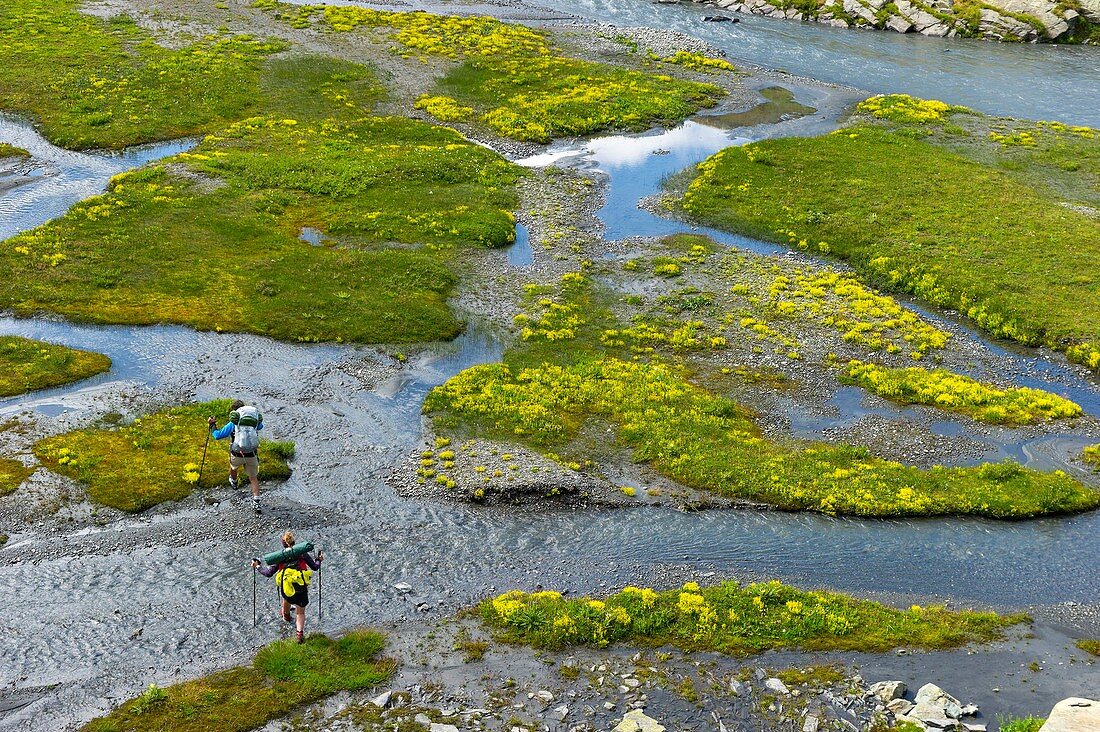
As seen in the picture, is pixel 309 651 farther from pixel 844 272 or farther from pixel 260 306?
pixel 844 272

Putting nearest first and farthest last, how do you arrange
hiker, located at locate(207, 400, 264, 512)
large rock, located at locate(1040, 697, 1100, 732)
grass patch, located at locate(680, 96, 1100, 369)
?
large rock, located at locate(1040, 697, 1100, 732)
hiker, located at locate(207, 400, 264, 512)
grass patch, located at locate(680, 96, 1100, 369)

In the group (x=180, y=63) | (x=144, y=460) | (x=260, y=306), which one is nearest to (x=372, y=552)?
(x=144, y=460)

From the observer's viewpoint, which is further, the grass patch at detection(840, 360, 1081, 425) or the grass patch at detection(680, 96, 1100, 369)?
the grass patch at detection(680, 96, 1100, 369)

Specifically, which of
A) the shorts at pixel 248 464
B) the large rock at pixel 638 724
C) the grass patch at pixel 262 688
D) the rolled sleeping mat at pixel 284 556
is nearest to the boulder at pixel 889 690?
the large rock at pixel 638 724

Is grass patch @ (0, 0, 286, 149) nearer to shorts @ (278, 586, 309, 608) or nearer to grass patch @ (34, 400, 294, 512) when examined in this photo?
grass patch @ (34, 400, 294, 512)

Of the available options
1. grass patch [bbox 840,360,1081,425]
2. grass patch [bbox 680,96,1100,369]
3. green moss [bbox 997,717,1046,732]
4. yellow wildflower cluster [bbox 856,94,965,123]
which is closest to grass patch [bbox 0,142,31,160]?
grass patch [bbox 680,96,1100,369]

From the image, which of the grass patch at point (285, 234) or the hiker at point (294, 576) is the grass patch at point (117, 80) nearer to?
Answer: the grass patch at point (285, 234)

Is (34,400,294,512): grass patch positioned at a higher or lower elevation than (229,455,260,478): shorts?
lower
